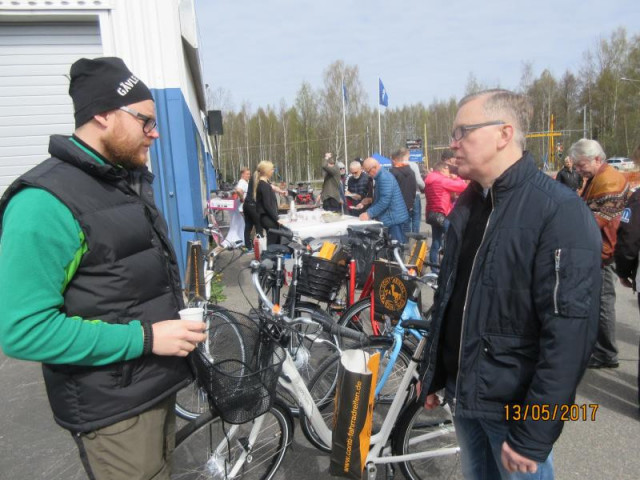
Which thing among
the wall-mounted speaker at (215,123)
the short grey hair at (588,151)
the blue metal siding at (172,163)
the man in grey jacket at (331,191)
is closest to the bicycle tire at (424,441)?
the short grey hair at (588,151)

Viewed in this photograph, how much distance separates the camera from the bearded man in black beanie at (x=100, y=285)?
1296mm

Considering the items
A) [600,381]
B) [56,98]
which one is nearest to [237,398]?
[600,381]

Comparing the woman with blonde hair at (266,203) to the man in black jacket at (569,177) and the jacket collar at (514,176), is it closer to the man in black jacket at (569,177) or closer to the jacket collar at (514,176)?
the man in black jacket at (569,177)

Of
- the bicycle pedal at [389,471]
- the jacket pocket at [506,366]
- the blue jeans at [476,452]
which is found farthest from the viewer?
the bicycle pedal at [389,471]

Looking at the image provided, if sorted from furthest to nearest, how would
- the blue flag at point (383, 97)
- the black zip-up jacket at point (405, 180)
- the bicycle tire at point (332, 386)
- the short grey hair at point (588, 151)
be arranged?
the blue flag at point (383, 97)
the black zip-up jacket at point (405, 180)
the short grey hair at point (588, 151)
the bicycle tire at point (332, 386)

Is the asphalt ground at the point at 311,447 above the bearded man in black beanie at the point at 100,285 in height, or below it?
below

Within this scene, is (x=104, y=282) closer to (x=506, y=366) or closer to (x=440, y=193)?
(x=506, y=366)

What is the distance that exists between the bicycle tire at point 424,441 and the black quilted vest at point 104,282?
4.56ft

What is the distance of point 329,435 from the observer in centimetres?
261

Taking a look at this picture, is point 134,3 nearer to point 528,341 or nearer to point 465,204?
point 465,204

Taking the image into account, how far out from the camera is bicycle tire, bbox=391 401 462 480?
2.44 meters

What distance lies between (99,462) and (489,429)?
4.58 ft

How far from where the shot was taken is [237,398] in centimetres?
187

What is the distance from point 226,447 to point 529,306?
171 cm
